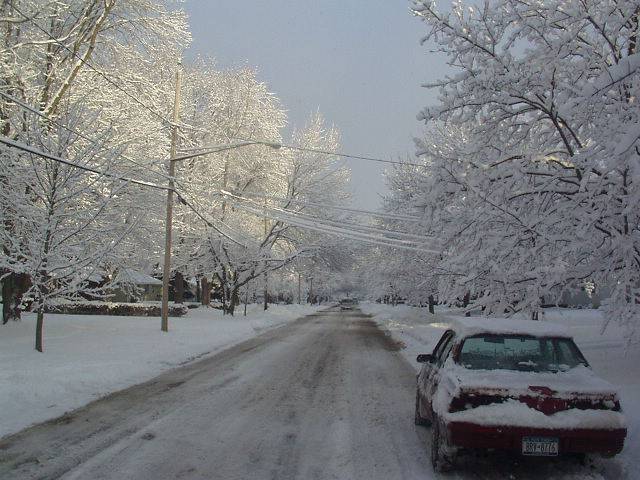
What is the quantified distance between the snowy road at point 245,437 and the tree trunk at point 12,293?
1017cm

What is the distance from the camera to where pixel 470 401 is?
5410 mm


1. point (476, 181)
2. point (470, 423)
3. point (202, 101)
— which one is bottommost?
point (470, 423)

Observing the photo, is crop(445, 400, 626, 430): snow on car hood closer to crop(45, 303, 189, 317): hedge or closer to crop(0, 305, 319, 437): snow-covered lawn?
crop(0, 305, 319, 437): snow-covered lawn

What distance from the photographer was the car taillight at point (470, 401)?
5383 mm

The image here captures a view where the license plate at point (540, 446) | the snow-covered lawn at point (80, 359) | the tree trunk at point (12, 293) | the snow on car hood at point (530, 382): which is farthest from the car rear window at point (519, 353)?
the tree trunk at point (12, 293)

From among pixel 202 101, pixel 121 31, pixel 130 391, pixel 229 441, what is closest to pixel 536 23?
pixel 229 441

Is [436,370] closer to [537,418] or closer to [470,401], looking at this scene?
[470,401]

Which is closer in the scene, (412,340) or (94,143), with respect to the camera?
(94,143)

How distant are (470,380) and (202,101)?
33.5 m

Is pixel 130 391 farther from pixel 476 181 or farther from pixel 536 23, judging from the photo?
pixel 536 23

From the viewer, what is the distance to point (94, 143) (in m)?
14.9

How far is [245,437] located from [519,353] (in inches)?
131

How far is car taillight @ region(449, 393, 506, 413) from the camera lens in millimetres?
5383

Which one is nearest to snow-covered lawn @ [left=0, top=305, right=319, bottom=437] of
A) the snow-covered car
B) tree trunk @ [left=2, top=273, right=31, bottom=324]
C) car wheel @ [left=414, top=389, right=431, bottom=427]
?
tree trunk @ [left=2, top=273, right=31, bottom=324]
